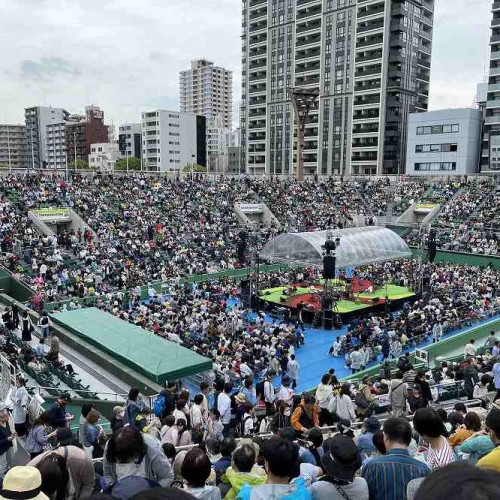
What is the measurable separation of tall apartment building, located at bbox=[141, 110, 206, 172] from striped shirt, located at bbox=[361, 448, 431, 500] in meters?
98.8

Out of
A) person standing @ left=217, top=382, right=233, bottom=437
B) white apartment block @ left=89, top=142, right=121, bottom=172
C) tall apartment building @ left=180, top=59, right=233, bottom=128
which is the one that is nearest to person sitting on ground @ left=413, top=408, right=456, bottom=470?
person standing @ left=217, top=382, right=233, bottom=437

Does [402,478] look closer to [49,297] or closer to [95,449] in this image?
[95,449]

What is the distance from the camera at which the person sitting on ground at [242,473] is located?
4.28m

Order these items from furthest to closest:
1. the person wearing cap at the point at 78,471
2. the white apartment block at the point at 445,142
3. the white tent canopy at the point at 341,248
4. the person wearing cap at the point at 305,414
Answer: the white apartment block at the point at 445,142 → the white tent canopy at the point at 341,248 → the person wearing cap at the point at 305,414 → the person wearing cap at the point at 78,471

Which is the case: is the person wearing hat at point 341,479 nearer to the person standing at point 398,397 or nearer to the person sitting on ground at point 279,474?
the person sitting on ground at point 279,474

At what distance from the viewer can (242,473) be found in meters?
4.38

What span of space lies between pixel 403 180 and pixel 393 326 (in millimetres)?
34809

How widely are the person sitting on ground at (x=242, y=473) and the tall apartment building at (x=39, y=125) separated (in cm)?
12796

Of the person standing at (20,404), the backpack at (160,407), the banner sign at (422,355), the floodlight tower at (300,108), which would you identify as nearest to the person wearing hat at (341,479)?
the backpack at (160,407)

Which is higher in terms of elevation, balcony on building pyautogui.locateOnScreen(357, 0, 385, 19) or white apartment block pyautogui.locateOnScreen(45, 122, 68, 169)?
balcony on building pyautogui.locateOnScreen(357, 0, 385, 19)

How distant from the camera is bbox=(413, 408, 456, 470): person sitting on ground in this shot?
4125 millimetres

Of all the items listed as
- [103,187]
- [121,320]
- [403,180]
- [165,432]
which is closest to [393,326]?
[121,320]

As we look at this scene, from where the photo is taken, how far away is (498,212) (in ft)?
132

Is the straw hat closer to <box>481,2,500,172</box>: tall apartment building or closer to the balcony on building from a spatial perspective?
<box>481,2,500,172</box>: tall apartment building
